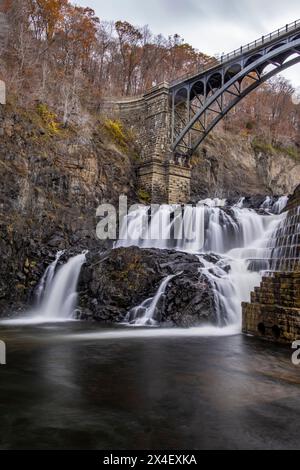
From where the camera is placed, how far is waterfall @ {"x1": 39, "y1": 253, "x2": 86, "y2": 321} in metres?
16.2

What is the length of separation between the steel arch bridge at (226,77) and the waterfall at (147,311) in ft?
54.7

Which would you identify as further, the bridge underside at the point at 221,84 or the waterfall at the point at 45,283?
the bridge underside at the point at 221,84

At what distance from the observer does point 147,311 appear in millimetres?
14336

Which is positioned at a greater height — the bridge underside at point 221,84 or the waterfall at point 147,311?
the bridge underside at point 221,84

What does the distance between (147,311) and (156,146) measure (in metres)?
18.0

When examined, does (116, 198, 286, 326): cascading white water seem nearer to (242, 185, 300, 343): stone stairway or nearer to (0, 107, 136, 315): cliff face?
(0, 107, 136, 315): cliff face

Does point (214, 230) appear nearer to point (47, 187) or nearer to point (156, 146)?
point (47, 187)

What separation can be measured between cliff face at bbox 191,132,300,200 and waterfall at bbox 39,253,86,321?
16.3 m

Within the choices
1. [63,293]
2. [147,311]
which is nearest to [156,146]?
[63,293]

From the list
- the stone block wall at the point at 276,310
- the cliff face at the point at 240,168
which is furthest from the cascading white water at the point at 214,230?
the cliff face at the point at 240,168

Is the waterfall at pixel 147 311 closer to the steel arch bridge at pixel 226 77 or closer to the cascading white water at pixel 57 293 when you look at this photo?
the cascading white water at pixel 57 293

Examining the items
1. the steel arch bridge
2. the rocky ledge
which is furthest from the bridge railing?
the rocky ledge

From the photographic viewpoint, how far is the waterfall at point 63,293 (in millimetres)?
16219

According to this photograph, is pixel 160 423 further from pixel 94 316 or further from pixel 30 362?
pixel 94 316
